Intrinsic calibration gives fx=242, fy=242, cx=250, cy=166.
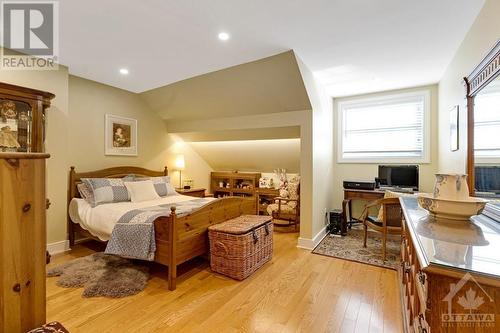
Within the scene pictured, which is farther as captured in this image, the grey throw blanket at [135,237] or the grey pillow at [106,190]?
the grey pillow at [106,190]

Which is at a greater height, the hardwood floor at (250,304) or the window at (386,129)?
the window at (386,129)

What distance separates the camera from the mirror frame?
1.58 meters

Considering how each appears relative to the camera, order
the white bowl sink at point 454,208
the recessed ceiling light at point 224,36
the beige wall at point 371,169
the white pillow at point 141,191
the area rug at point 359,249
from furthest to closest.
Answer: the beige wall at point 371,169
the white pillow at point 141,191
the area rug at point 359,249
the recessed ceiling light at point 224,36
the white bowl sink at point 454,208

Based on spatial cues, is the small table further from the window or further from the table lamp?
the table lamp

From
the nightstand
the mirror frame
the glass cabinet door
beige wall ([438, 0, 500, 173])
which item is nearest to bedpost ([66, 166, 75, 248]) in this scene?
the glass cabinet door

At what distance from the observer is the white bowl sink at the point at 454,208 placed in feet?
4.19

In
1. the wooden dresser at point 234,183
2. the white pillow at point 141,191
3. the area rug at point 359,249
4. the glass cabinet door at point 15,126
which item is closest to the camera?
the glass cabinet door at point 15,126

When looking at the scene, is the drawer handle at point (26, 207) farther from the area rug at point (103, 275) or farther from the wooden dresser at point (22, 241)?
the area rug at point (103, 275)

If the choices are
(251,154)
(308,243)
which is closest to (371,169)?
(308,243)

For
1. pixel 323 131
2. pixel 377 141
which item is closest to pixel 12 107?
pixel 323 131

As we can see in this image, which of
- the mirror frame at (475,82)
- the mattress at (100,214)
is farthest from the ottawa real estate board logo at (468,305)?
the mattress at (100,214)

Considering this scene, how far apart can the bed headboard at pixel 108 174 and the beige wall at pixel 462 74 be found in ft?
14.9

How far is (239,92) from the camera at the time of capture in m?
3.64

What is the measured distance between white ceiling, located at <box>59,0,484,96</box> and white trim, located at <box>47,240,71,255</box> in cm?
243
